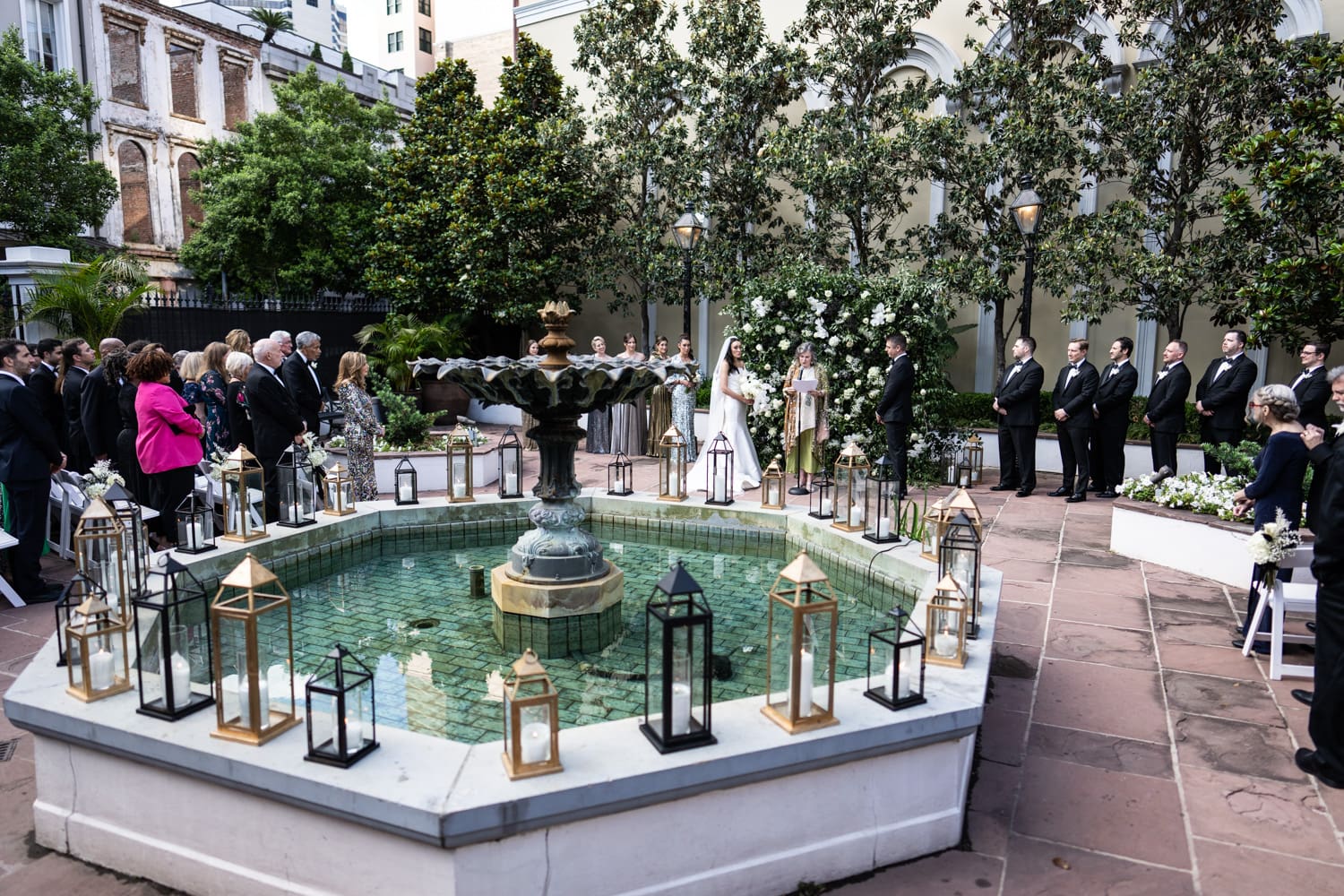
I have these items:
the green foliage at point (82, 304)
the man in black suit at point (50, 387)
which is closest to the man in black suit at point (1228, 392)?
the man in black suit at point (50, 387)

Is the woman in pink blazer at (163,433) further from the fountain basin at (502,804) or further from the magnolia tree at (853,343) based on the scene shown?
the magnolia tree at (853,343)

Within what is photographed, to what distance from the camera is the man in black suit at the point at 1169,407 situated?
9523 mm

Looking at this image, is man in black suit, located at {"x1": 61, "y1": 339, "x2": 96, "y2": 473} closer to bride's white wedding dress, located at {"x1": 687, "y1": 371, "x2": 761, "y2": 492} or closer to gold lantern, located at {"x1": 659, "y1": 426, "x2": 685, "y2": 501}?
gold lantern, located at {"x1": 659, "y1": 426, "x2": 685, "y2": 501}

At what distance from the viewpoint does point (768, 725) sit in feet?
10.9

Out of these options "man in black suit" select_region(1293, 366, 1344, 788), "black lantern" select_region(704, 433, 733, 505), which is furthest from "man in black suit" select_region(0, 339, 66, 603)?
"man in black suit" select_region(1293, 366, 1344, 788)

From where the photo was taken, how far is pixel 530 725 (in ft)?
9.90

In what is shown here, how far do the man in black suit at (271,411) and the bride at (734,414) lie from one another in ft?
14.2

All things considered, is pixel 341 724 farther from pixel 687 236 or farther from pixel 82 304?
pixel 687 236

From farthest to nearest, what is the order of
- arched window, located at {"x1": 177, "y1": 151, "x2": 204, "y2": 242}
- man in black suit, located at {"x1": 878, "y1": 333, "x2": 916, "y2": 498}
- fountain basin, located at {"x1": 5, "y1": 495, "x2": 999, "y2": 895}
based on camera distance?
arched window, located at {"x1": 177, "y1": 151, "x2": 204, "y2": 242}
man in black suit, located at {"x1": 878, "y1": 333, "x2": 916, "y2": 498}
fountain basin, located at {"x1": 5, "y1": 495, "x2": 999, "y2": 895}

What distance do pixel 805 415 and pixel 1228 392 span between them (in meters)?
4.43

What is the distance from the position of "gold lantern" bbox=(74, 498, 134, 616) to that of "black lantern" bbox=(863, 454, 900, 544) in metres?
4.38

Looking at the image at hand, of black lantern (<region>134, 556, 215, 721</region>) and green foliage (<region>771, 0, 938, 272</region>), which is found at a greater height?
green foliage (<region>771, 0, 938, 272</region>)

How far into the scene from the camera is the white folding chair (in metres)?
5.17

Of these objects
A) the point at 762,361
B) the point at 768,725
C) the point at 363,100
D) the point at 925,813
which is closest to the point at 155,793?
the point at 768,725
